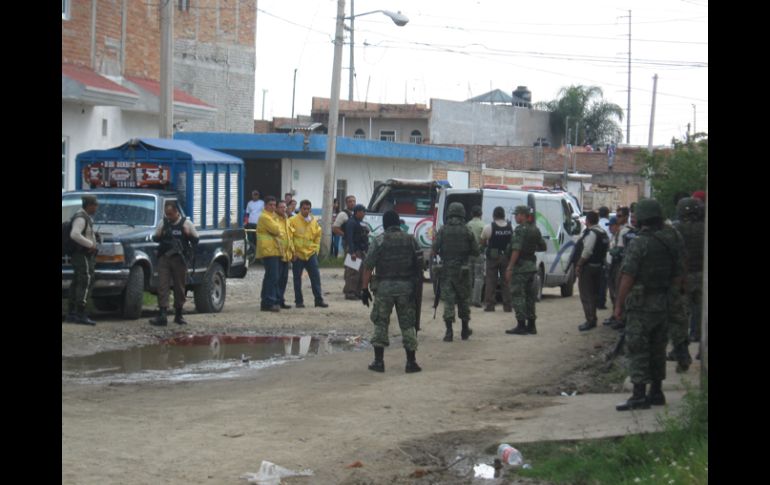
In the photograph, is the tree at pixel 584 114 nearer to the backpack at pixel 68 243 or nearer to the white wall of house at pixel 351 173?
the white wall of house at pixel 351 173

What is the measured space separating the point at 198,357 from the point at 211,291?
4165 mm

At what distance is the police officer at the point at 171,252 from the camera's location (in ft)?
53.3

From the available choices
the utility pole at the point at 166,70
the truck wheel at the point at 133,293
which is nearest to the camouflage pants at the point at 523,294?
the truck wheel at the point at 133,293

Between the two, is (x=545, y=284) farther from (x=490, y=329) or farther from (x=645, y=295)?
(x=645, y=295)

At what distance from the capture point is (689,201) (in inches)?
502

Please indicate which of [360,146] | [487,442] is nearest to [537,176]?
[360,146]

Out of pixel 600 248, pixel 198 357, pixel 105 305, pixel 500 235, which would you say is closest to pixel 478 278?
pixel 500 235

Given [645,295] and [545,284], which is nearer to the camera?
[645,295]

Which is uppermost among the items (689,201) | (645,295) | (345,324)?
(689,201)

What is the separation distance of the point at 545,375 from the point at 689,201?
2.56 meters

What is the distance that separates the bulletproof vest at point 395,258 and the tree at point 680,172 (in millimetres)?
6921
